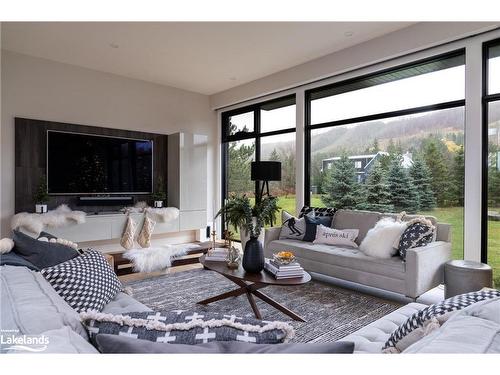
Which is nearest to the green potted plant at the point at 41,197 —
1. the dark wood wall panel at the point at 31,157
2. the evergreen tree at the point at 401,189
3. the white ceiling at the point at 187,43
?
the dark wood wall panel at the point at 31,157

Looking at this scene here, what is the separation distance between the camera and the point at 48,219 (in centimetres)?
415

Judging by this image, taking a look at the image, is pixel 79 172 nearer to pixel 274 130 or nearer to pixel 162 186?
pixel 162 186

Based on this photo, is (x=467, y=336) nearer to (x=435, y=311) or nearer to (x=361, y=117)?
(x=435, y=311)

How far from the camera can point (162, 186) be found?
222 inches

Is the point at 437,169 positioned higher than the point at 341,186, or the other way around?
the point at 437,169

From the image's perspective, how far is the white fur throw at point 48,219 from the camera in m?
4.00

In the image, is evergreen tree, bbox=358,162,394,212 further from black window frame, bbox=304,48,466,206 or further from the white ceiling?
the white ceiling

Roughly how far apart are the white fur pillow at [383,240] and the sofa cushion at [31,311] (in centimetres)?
282

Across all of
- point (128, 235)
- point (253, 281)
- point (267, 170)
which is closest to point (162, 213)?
point (128, 235)

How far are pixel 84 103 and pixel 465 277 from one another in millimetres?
5379

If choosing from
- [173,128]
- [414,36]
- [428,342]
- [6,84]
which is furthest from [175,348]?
[173,128]

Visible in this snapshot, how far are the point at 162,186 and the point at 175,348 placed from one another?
5136 millimetres

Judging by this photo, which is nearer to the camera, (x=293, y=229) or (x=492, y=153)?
(x=492, y=153)

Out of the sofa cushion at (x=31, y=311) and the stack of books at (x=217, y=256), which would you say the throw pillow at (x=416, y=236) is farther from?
the sofa cushion at (x=31, y=311)
